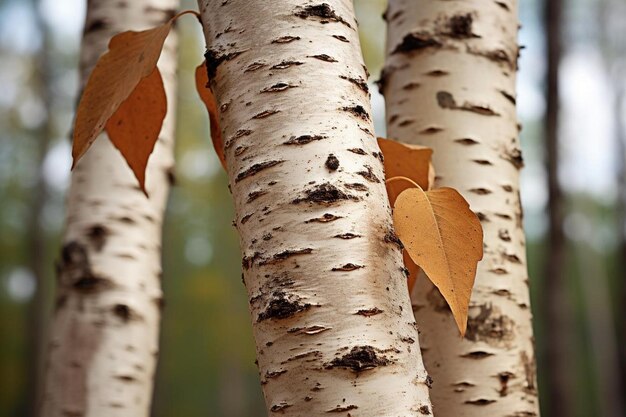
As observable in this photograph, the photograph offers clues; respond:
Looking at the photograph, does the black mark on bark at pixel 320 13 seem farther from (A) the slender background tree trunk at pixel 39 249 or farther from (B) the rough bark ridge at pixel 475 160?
(A) the slender background tree trunk at pixel 39 249

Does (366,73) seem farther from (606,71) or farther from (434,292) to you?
(606,71)

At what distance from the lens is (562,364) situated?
4.51 meters

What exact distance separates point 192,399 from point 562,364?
21.8m

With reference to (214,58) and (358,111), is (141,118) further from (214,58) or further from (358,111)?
(358,111)

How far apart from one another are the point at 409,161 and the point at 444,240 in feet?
→ 0.59

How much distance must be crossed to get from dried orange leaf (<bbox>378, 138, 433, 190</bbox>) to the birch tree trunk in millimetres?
1127

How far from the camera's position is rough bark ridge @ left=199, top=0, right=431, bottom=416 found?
1.84ft

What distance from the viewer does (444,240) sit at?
0.67 m

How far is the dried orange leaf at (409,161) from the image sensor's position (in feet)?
2.66

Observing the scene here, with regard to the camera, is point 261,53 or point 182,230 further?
point 182,230

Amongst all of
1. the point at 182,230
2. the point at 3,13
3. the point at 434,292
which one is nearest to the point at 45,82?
the point at 3,13

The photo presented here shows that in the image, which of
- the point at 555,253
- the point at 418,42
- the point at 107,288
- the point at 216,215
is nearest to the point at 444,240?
the point at 418,42

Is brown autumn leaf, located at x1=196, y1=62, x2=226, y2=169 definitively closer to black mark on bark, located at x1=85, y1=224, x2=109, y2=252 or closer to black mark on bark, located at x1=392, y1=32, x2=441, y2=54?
black mark on bark, located at x1=392, y1=32, x2=441, y2=54

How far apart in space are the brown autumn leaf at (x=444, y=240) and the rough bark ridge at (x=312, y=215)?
0.03 m
